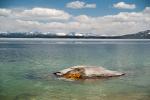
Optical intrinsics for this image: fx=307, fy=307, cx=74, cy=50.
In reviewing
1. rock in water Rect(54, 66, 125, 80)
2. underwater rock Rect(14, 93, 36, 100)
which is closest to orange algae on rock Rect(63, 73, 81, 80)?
rock in water Rect(54, 66, 125, 80)

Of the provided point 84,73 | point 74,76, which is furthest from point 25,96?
point 84,73

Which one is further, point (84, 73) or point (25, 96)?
point (84, 73)

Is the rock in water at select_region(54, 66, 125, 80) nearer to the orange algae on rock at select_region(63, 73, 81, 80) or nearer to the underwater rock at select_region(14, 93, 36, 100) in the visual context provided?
the orange algae on rock at select_region(63, 73, 81, 80)

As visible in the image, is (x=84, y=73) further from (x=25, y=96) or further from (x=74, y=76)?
(x=25, y=96)

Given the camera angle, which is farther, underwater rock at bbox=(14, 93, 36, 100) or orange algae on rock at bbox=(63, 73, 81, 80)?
orange algae on rock at bbox=(63, 73, 81, 80)

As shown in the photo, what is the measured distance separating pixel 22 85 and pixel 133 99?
9.50 feet

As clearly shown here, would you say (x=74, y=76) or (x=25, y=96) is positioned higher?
(x=74, y=76)

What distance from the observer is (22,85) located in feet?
26.1

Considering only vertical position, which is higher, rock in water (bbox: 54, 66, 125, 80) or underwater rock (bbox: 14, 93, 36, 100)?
rock in water (bbox: 54, 66, 125, 80)

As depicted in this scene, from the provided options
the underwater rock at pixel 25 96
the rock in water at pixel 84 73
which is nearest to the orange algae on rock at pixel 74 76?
the rock in water at pixel 84 73

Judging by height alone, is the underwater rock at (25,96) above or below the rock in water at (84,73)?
below

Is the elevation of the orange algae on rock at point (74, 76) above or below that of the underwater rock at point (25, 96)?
above

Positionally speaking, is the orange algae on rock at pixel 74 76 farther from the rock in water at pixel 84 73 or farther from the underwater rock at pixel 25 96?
the underwater rock at pixel 25 96

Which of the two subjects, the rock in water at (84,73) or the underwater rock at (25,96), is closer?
the underwater rock at (25,96)
